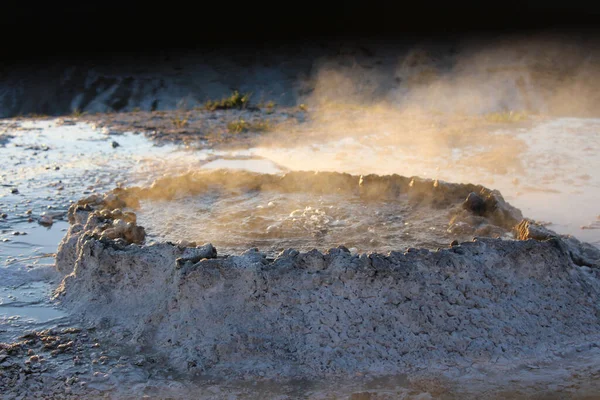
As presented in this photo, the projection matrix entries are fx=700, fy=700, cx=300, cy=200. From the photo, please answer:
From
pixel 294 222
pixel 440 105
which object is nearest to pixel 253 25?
pixel 440 105

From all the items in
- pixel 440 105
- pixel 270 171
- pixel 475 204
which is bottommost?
pixel 475 204

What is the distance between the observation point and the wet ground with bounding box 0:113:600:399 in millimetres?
3910

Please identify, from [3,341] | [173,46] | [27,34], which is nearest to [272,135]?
[3,341]

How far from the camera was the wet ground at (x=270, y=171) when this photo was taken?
391 cm

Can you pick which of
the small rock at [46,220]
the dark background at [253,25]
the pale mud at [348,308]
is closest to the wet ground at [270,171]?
the small rock at [46,220]

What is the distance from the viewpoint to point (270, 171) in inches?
233

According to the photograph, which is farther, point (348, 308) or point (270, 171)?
point (270, 171)

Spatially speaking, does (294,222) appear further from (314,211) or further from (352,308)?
(352,308)

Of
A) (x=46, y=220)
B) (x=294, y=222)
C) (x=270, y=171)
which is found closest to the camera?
(x=294, y=222)

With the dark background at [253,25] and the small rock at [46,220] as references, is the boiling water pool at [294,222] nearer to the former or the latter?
the small rock at [46,220]

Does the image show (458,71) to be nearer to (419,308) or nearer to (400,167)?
(400,167)

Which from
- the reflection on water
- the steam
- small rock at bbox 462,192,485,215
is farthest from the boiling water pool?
the steam

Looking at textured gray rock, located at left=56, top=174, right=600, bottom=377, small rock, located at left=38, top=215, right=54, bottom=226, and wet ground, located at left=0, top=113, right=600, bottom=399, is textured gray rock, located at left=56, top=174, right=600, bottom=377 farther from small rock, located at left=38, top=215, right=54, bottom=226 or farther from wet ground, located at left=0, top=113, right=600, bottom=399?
small rock, located at left=38, top=215, right=54, bottom=226

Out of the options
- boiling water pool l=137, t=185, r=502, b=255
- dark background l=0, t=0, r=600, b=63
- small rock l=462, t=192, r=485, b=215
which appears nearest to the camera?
boiling water pool l=137, t=185, r=502, b=255
